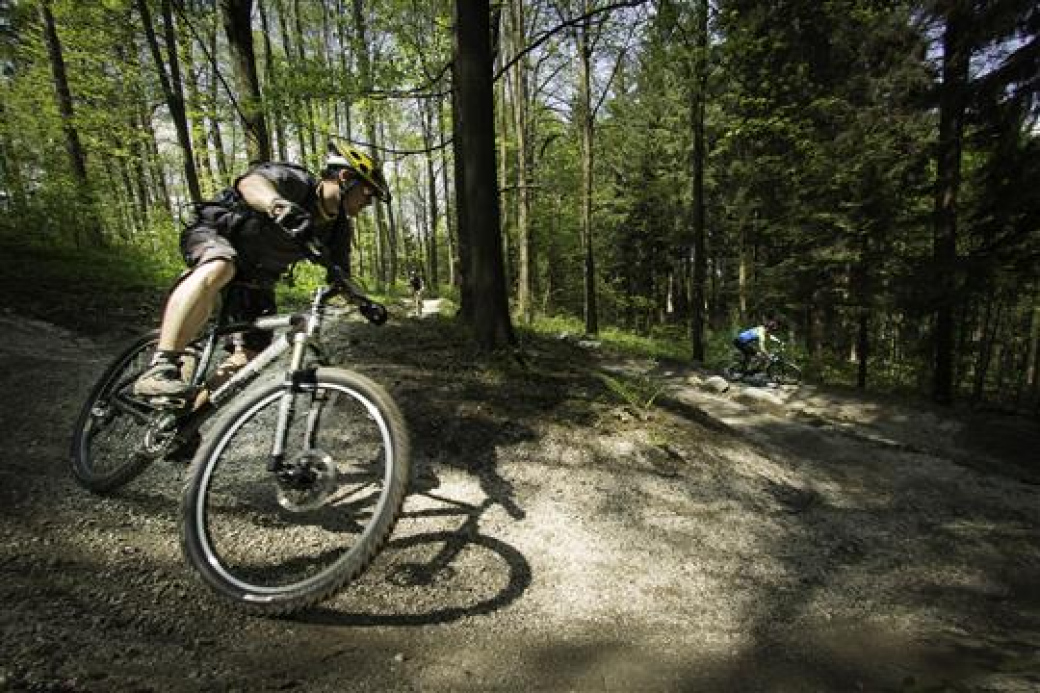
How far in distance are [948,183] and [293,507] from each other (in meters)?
16.6

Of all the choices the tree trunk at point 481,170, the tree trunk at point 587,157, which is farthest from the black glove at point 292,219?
the tree trunk at point 587,157

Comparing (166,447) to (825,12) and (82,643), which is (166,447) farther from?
(825,12)

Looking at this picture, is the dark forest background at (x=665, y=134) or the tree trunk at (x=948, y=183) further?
the tree trunk at (x=948, y=183)

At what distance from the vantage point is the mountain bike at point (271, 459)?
8.17 feet

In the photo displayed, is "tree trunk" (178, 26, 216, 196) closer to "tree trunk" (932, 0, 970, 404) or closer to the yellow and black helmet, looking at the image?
the yellow and black helmet

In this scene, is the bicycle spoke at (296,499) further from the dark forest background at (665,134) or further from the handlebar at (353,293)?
the dark forest background at (665,134)

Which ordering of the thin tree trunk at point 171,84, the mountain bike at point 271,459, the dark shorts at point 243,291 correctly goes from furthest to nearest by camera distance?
the thin tree trunk at point 171,84 → the dark shorts at point 243,291 → the mountain bike at point 271,459

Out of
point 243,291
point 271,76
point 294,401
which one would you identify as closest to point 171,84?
point 271,76

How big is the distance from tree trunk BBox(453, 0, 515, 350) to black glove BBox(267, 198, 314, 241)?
3985mm

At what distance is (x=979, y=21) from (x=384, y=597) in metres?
13.1

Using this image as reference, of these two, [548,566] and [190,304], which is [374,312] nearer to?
[190,304]

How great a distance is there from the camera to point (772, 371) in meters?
14.9

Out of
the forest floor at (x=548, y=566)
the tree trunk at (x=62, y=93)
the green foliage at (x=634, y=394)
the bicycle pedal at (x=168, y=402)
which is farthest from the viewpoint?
the tree trunk at (x=62, y=93)

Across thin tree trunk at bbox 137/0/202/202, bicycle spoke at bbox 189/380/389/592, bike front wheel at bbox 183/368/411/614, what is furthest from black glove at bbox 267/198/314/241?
thin tree trunk at bbox 137/0/202/202
